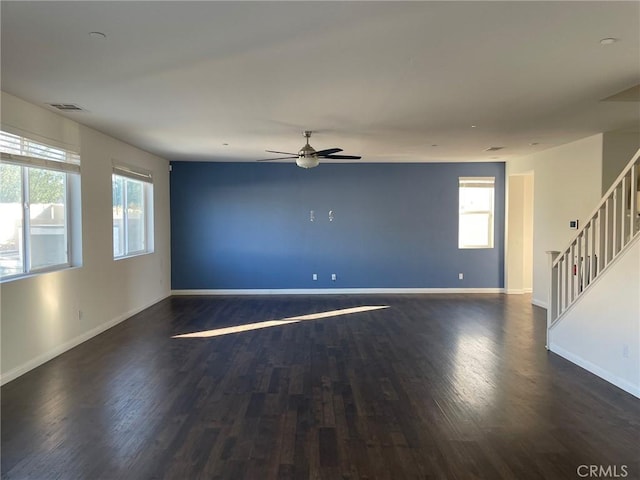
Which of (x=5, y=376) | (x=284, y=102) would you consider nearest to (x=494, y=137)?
(x=284, y=102)

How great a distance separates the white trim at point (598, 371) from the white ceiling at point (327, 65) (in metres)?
2.58

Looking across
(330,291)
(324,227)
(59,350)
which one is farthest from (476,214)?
(59,350)

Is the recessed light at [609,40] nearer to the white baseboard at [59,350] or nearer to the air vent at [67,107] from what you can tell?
the air vent at [67,107]

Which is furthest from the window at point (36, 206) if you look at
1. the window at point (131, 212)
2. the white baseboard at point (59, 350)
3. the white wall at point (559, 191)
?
the white wall at point (559, 191)

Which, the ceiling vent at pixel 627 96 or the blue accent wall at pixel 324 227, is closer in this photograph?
the ceiling vent at pixel 627 96

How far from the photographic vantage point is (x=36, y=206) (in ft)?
14.9

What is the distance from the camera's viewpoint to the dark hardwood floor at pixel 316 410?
262cm

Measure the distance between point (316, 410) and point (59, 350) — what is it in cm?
318

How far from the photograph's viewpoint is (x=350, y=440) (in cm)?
291

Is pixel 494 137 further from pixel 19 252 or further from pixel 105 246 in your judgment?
pixel 19 252

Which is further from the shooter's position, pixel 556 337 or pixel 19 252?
pixel 556 337

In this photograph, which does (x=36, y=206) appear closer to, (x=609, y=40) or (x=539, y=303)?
(x=609, y=40)

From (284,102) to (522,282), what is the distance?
6752 millimetres

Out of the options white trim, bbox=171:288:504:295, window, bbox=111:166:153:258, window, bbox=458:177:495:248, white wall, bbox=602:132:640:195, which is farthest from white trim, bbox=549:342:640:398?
window, bbox=111:166:153:258
